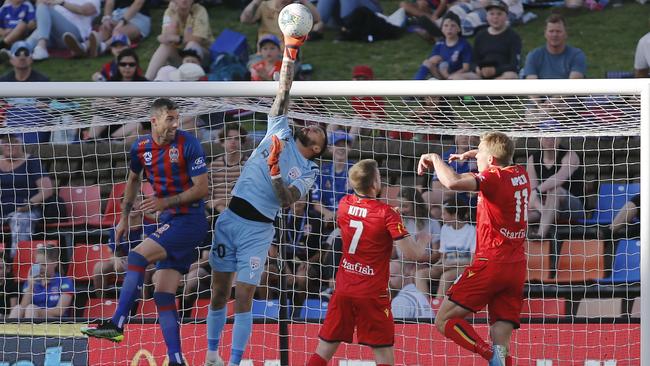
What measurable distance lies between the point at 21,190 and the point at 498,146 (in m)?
4.45

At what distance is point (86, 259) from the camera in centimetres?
970

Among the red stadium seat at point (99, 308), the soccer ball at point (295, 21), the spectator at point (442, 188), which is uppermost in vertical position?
the soccer ball at point (295, 21)

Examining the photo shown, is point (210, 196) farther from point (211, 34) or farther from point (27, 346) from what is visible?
point (211, 34)

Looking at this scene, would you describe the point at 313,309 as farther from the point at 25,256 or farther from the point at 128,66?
the point at 128,66

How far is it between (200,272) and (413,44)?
562cm

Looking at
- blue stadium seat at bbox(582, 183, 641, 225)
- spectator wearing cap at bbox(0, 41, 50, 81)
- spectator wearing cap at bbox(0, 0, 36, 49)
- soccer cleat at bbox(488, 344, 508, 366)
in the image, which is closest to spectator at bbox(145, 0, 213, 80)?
spectator wearing cap at bbox(0, 41, 50, 81)

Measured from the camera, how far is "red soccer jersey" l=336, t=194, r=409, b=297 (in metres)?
7.68

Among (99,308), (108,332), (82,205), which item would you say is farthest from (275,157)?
(82,205)

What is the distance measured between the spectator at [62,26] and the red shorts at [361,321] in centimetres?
737

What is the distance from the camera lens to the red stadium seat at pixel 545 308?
30.6ft

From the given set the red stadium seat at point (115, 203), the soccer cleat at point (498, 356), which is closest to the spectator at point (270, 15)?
the red stadium seat at point (115, 203)

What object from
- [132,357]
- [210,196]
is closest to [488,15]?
[210,196]

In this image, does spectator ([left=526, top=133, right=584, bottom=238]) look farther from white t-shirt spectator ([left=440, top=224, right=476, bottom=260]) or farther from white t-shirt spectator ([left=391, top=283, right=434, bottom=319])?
white t-shirt spectator ([left=391, top=283, right=434, bottom=319])

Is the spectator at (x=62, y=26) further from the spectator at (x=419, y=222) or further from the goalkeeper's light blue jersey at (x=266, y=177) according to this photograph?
the goalkeeper's light blue jersey at (x=266, y=177)
